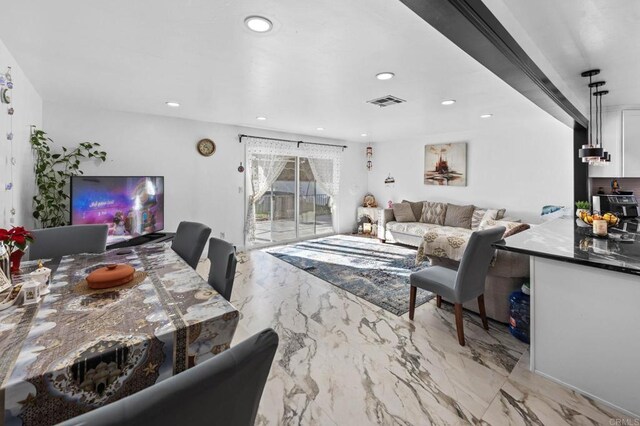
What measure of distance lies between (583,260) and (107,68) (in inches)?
148

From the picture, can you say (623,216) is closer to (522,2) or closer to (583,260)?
(583,260)

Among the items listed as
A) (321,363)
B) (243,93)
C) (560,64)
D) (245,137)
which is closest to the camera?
(321,363)

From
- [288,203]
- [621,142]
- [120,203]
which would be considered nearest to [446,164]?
[621,142]

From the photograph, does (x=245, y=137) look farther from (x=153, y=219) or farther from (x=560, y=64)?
(x=560, y=64)

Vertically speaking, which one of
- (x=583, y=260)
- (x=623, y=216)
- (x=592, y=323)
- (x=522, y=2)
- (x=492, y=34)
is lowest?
(x=592, y=323)

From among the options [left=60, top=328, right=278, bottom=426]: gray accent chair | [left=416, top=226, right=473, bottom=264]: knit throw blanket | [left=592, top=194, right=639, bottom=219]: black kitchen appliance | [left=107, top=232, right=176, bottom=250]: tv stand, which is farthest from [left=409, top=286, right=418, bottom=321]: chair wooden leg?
[left=107, top=232, right=176, bottom=250]: tv stand

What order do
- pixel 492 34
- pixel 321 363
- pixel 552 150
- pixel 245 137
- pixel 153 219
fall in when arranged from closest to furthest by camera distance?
1. pixel 492 34
2. pixel 321 363
3. pixel 153 219
4. pixel 552 150
5. pixel 245 137

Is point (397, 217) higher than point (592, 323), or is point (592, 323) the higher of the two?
point (397, 217)

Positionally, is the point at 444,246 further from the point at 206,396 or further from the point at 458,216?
the point at 458,216

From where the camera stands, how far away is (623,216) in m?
3.21

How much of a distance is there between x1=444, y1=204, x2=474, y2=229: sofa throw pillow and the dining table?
5.12 m

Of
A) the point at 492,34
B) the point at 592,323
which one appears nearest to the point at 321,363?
the point at 592,323

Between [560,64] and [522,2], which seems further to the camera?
[560,64]

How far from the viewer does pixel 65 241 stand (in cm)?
218
